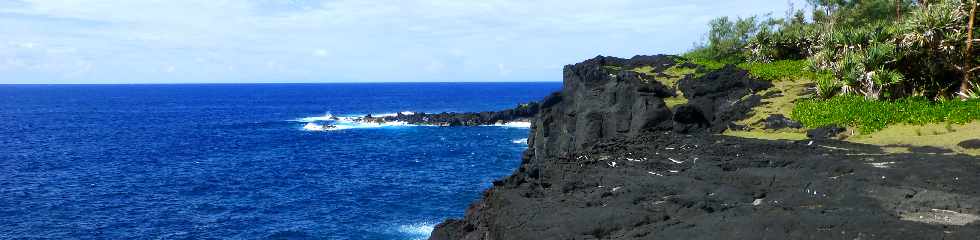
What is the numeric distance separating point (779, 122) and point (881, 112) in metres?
3.90

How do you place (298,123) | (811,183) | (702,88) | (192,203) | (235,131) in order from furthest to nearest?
(298,123), (235,131), (192,203), (702,88), (811,183)

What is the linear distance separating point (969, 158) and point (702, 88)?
58.0 ft

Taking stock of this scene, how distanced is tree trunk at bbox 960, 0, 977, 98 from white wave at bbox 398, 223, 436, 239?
26.9 m

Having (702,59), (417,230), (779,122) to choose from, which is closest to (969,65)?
(779,122)

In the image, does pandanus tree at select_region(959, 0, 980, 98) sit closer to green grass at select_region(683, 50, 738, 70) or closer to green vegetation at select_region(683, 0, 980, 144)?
green vegetation at select_region(683, 0, 980, 144)

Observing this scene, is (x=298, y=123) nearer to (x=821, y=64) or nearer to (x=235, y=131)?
(x=235, y=131)

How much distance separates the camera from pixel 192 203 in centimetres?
4756

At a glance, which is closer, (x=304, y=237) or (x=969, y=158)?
(x=969, y=158)

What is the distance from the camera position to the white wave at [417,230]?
38106mm

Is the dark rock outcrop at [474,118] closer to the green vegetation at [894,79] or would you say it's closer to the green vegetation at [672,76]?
the green vegetation at [672,76]

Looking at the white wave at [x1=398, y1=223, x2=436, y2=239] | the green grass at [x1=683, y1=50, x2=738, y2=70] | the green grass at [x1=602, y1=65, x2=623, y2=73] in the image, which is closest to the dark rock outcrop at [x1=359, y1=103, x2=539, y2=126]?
the green grass at [x1=683, y1=50, x2=738, y2=70]

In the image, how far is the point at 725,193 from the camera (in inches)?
743

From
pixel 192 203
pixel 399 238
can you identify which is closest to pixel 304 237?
pixel 399 238

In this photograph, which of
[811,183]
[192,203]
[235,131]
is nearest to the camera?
[811,183]
